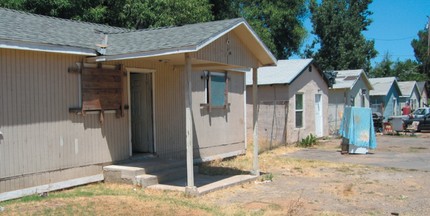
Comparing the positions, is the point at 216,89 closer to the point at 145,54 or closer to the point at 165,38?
the point at 165,38

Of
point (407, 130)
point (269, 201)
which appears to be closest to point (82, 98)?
point (269, 201)

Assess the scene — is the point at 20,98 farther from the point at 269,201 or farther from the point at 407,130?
the point at 407,130

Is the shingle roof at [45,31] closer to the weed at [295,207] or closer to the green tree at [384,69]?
the weed at [295,207]

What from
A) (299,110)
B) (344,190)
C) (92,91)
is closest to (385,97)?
(299,110)

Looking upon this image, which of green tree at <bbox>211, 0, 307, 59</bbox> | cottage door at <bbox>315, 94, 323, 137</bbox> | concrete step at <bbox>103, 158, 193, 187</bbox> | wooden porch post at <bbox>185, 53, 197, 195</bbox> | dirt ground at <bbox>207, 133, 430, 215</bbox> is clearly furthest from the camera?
green tree at <bbox>211, 0, 307, 59</bbox>

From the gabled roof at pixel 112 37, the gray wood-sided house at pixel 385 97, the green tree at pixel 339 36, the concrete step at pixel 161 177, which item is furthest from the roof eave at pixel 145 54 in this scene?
the green tree at pixel 339 36

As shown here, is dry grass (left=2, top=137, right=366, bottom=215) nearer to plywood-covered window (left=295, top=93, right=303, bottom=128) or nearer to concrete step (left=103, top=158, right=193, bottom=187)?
concrete step (left=103, top=158, right=193, bottom=187)

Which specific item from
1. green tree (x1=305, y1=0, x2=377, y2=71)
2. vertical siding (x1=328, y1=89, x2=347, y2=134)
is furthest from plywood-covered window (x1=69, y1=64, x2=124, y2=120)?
green tree (x1=305, y1=0, x2=377, y2=71)

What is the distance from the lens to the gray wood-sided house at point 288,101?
18906mm

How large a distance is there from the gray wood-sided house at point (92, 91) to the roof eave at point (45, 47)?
0.8 inches

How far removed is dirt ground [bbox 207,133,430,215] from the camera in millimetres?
7910

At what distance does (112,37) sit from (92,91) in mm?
1589

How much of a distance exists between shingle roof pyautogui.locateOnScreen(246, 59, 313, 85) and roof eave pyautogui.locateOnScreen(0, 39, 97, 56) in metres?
11.0

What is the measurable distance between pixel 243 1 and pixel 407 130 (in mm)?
13578
